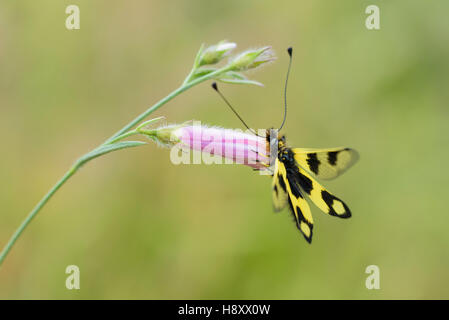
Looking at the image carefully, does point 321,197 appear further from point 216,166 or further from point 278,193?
point 216,166

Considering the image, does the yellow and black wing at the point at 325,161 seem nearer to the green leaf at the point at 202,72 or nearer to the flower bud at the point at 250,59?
the flower bud at the point at 250,59

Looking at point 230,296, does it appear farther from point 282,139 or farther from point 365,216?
point 282,139

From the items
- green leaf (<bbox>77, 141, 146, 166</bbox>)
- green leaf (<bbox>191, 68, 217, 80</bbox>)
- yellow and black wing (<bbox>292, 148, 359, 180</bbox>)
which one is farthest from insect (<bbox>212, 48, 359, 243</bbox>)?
green leaf (<bbox>77, 141, 146, 166</bbox>)

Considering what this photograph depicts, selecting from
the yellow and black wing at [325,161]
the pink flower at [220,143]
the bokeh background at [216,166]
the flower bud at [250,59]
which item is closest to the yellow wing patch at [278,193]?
the pink flower at [220,143]

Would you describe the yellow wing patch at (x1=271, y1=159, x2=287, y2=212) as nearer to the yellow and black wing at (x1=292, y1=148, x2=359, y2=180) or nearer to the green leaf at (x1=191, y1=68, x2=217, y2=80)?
the yellow and black wing at (x1=292, y1=148, x2=359, y2=180)

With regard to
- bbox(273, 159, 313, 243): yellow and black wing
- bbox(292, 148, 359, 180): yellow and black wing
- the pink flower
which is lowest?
bbox(273, 159, 313, 243): yellow and black wing

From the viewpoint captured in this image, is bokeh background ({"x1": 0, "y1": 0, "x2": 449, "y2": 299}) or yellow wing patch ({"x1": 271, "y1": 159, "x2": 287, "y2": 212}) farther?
bokeh background ({"x1": 0, "y1": 0, "x2": 449, "y2": 299})
